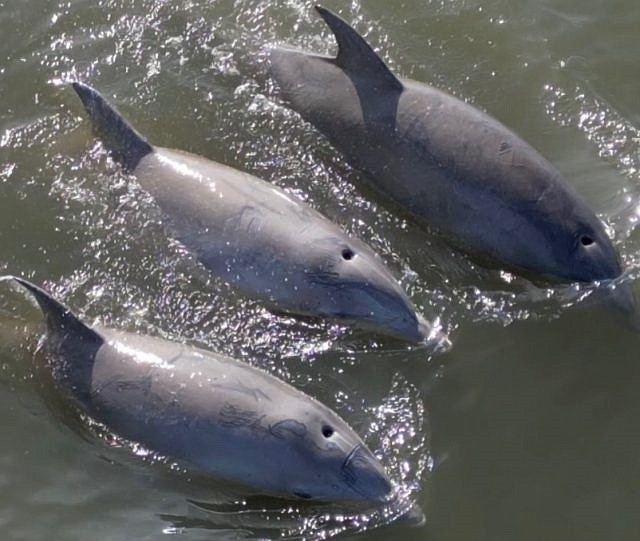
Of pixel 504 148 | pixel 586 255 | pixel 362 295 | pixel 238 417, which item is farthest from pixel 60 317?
pixel 586 255

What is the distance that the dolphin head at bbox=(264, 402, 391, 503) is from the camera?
24.2 feet

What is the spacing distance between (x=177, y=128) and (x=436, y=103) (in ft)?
8.26

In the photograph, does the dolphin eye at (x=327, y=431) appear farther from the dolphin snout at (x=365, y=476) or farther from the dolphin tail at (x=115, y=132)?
the dolphin tail at (x=115, y=132)

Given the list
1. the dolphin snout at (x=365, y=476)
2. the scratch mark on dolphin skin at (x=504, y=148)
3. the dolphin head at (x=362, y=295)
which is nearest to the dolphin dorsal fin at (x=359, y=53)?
the scratch mark on dolphin skin at (x=504, y=148)

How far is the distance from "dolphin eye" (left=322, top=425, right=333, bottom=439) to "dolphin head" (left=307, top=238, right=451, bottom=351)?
3.86 feet

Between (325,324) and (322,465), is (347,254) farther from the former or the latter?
(322,465)

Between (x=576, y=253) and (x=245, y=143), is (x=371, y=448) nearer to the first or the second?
(x=576, y=253)

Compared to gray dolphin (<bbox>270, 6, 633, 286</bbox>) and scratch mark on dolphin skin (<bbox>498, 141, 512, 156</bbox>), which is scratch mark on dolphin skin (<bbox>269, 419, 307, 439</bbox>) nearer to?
gray dolphin (<bbox>270, 6, 633, 286</bbox>)

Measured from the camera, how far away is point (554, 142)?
32.4ft

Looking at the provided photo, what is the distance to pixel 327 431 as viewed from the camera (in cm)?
751

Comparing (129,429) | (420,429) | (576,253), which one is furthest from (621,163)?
(129,429)

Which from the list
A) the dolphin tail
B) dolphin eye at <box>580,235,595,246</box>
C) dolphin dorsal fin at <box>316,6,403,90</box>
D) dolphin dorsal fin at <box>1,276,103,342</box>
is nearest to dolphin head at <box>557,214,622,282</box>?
dolphin eye at <box>580,235,595,246</box>

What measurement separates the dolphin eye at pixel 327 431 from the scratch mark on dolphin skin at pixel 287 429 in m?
0.15

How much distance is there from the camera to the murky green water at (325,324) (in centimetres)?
787
